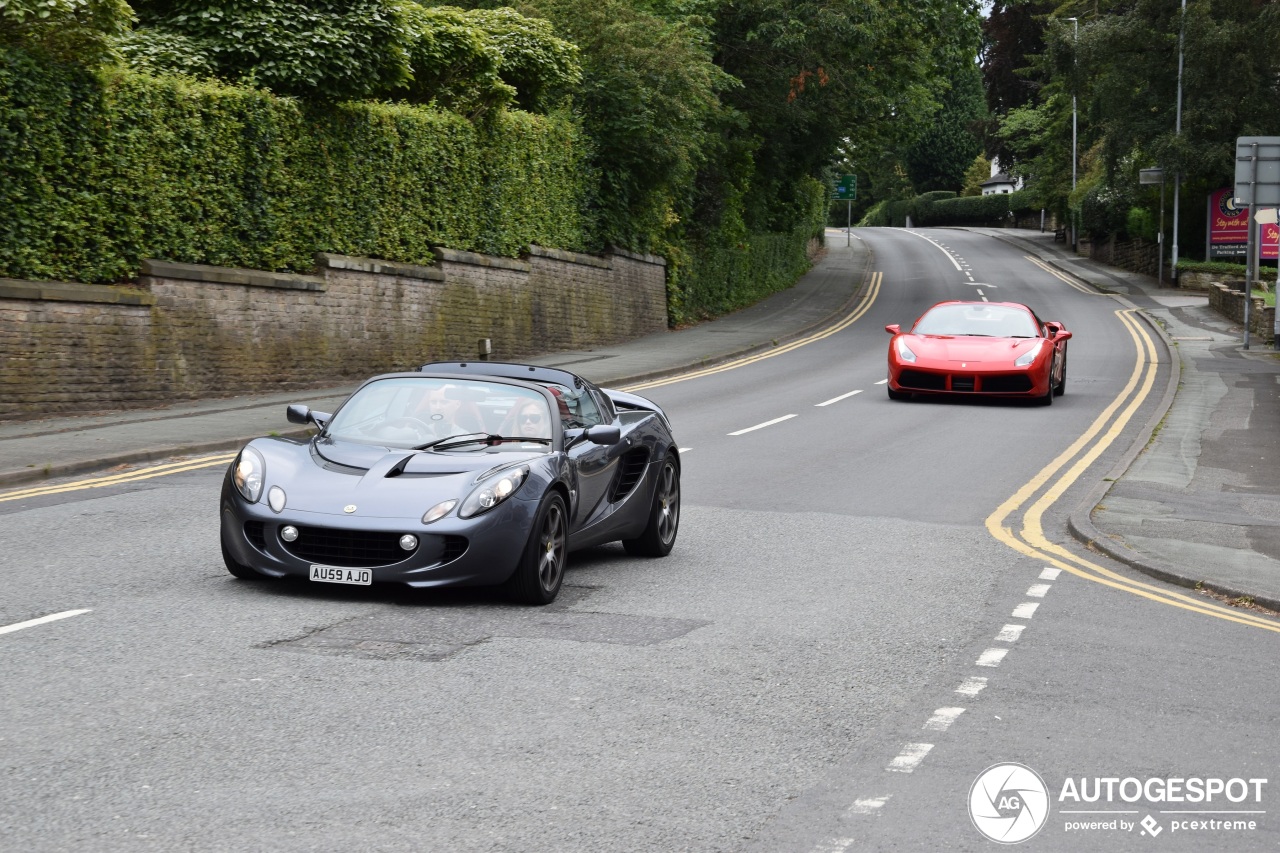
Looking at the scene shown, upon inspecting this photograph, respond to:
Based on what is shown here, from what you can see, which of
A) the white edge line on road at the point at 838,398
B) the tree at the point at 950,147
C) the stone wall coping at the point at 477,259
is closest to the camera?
the white edge line on road at the point at 838,398

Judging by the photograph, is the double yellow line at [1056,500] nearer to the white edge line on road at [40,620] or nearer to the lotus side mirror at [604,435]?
the lotus side mirror at [604,435]

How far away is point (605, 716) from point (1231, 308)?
129 ft

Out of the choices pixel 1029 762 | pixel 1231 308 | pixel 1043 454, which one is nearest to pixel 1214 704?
pixel 1029 762

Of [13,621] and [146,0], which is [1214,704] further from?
[146,0]

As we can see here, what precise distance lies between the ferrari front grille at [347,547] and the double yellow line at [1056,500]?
4.70 m

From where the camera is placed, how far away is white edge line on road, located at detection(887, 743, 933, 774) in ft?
18.1

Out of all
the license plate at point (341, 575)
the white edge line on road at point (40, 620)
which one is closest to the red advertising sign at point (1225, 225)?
the license plate at point (341, 575)

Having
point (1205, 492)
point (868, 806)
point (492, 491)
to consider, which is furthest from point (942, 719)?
point (1205, 492)

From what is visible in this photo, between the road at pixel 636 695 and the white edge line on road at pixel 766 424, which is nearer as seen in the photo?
the road at pixel 636 695

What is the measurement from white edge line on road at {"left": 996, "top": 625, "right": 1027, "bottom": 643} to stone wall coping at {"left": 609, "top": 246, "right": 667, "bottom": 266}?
1138 inches

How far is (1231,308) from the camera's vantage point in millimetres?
41625

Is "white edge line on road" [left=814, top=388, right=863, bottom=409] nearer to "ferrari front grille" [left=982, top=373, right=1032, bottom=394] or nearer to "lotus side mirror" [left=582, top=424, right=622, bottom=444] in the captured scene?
"ferrari front grille" [left=982, top=373, right=1032, bottom=394]

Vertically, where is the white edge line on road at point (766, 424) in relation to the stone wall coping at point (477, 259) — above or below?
below

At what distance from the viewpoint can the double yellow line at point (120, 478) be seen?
502 inches
